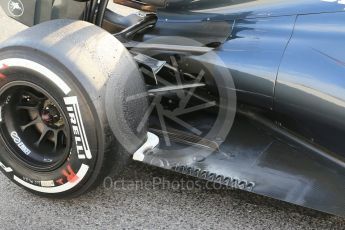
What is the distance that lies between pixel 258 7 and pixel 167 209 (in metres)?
1.18

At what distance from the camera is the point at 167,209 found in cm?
286

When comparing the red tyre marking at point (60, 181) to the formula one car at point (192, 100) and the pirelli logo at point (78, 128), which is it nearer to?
the formula one car at point (192, 100)

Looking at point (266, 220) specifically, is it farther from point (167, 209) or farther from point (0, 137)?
point (0, 137)

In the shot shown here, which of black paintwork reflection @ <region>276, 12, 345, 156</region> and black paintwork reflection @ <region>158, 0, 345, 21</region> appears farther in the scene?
black paintwork reflection @ <region>158, 0, 345, 21</region>

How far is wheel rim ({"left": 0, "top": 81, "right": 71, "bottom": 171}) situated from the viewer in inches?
109

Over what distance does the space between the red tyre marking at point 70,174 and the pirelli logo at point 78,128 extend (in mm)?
105

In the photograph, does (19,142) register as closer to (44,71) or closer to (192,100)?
(44,71)

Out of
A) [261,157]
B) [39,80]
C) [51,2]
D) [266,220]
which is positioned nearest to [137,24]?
[51,2]

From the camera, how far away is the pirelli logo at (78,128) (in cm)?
252

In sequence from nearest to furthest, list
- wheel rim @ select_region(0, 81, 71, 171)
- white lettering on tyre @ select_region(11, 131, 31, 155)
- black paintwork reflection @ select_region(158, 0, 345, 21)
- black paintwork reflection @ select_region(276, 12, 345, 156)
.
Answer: black paintwork reflection @ select_region(276, 12, 345, 156) → black paintwork reflection @ select_region(158, 0, 345, 21) → wheel rim @ select_region(0, 81, 71, 171) → white lettering on tyre @ select_region(11, 131, 31, 155)

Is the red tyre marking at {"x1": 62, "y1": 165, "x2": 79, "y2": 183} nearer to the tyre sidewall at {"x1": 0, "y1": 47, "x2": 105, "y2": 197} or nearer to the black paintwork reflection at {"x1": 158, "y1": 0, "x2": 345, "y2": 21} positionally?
the tyre sidewall at {"x1": 0, "y1": 47, "x2": 105, "y2": 197}

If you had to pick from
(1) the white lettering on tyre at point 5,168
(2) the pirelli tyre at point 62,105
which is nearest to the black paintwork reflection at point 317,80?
(2) the pirelli tyre at point 62,105

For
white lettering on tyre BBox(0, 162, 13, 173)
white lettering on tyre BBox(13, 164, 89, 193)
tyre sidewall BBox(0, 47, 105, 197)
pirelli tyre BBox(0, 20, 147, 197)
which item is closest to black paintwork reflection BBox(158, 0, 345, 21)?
pirelli tyre BBox(0, 20, 147, 197)

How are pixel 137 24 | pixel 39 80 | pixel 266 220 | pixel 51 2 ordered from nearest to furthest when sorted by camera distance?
pixel 39 80 → pixel 266 220 → pixel 137 24 → pixel 51 2
